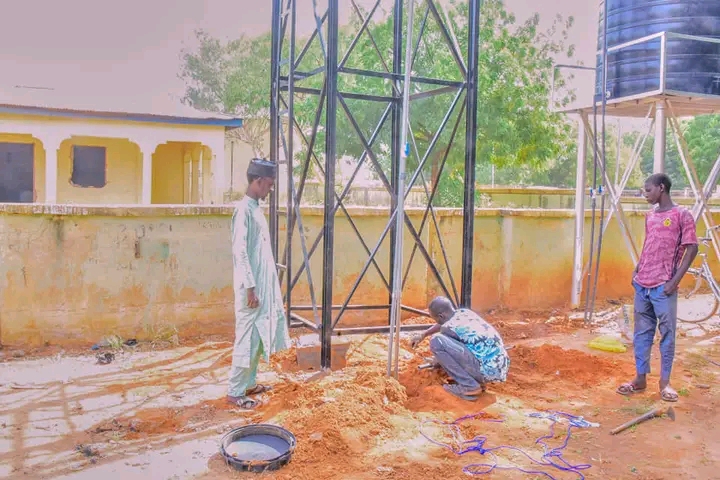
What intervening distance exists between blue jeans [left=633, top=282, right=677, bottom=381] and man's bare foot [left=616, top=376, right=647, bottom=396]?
0.25 ft

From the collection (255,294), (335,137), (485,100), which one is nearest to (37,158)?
(485,100)

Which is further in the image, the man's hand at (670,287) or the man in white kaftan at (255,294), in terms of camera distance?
the man's hand at (670,287)

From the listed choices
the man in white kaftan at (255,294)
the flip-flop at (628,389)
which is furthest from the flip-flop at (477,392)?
the man in white kaftan at (255,294)

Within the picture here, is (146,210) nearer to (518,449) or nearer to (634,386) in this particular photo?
(518,449)

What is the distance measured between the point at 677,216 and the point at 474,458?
9.62 ft

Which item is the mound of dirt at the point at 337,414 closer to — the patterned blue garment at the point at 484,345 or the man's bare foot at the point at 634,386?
the patterned blue garment at the point at 484,345

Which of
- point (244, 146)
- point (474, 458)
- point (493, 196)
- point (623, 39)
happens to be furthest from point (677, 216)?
point (244, 146)

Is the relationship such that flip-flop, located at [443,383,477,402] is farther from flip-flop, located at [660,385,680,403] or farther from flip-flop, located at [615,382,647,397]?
flip-flop, located at [660,385,680,403]

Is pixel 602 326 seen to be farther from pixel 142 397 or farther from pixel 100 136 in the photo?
pixel 100 136

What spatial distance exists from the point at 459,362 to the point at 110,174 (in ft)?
52.0

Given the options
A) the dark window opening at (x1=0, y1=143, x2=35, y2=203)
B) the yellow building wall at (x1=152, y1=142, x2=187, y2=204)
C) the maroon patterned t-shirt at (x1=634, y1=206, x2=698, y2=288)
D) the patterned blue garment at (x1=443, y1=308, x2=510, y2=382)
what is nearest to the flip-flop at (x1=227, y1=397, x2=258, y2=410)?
the patterned blue garment at (x1=443, y1=308, x2=510, y2=382)

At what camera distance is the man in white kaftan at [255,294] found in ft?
17.1

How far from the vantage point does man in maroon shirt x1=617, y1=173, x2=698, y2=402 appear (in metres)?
5.53

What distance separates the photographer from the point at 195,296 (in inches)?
299
